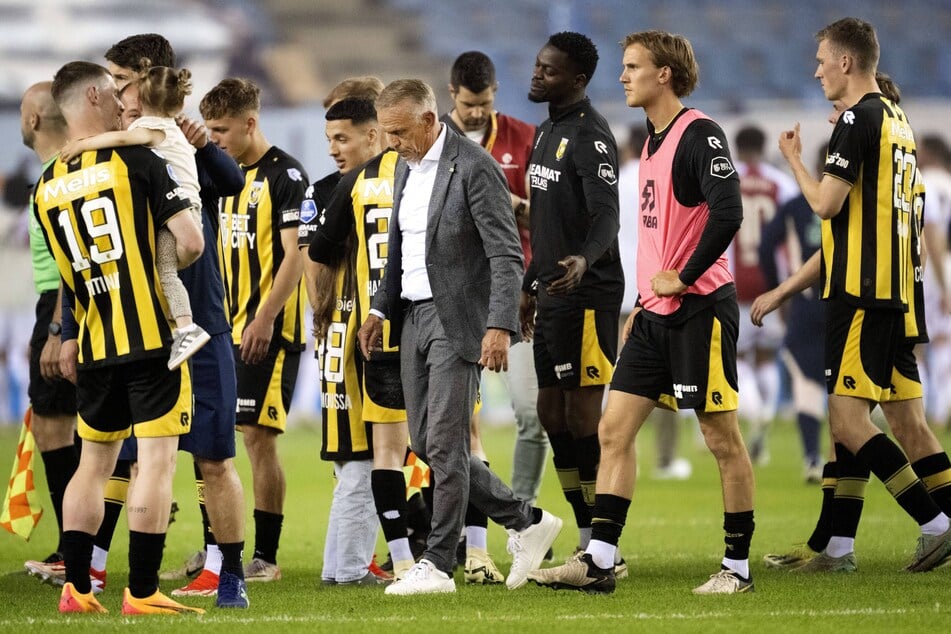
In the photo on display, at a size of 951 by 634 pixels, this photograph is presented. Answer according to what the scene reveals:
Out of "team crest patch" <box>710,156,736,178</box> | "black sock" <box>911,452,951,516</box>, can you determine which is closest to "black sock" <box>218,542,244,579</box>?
"team crest patch" <box>710,156,736,178</box>

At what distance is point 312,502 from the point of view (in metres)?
10.6

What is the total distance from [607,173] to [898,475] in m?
1.89

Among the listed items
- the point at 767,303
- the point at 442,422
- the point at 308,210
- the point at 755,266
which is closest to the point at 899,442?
the point at 767,303

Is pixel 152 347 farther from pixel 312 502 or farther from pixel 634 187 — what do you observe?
pixel 634 187

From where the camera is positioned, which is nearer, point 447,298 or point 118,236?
point 118,236

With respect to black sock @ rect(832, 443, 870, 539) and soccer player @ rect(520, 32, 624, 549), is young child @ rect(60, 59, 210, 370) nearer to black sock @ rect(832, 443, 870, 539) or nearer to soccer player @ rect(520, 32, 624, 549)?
soccer player @ rect(520, 32, 624, 549)

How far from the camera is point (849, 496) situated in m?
6.78

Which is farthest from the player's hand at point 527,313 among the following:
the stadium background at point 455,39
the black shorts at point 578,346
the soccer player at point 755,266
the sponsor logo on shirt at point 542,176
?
the stadium background at point 455,39

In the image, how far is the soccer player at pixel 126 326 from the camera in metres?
5.43

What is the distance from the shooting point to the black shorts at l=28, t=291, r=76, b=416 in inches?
291

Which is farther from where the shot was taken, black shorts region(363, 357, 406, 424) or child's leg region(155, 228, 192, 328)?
black shorts region(363, 357, 406, 424)

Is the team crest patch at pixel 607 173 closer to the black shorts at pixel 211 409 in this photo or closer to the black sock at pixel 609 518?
the black sock at pixel 609 518

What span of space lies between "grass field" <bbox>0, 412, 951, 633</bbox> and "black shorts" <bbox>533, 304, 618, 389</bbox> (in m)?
0.96

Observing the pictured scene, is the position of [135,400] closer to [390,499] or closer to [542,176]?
[390,499]
